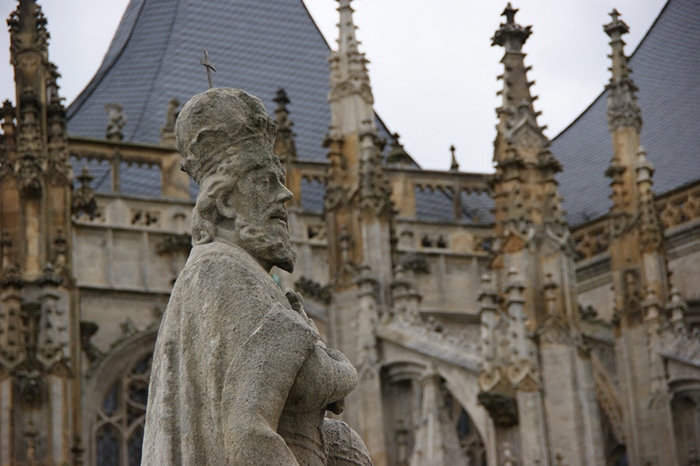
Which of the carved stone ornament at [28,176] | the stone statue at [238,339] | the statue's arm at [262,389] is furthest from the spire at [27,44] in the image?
the statue's arm at [262,389]

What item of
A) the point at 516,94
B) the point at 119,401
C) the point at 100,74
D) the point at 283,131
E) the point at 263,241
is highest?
the point at 100,74

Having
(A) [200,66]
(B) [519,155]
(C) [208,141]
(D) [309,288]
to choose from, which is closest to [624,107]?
(B) [519,155]

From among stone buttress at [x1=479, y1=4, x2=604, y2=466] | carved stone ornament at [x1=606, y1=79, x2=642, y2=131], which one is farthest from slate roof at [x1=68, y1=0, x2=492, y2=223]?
stone buttress at [x1=479, y1=4, x2=604, y2=466]

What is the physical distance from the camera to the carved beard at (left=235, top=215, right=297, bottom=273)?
5.59 metres

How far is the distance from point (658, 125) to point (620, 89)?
4.96 metres

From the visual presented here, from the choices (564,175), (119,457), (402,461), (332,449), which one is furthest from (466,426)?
(332,449)

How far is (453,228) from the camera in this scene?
3075 cm

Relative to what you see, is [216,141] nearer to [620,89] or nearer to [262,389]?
[262,389]

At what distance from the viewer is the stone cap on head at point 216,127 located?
224 inches

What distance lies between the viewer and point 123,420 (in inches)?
1072

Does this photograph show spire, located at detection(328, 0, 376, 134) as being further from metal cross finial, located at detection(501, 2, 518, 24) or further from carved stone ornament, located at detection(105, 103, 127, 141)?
carved stone ornament, located at detection(105, 103, 127, 141)

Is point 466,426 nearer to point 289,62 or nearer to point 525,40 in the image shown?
point 525,40

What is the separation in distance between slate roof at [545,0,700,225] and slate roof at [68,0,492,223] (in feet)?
5.55

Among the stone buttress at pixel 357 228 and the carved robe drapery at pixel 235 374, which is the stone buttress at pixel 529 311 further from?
the carved robe drapery at pixel 235 374
